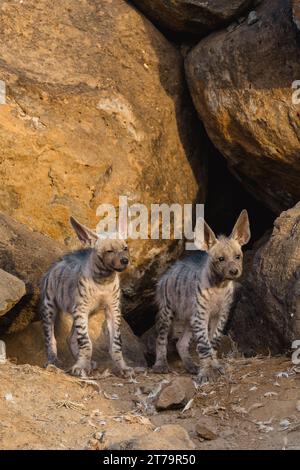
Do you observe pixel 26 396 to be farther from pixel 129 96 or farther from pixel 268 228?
pixel 268 228

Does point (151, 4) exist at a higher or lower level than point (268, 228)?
higher

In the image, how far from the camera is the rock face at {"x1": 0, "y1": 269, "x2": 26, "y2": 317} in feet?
28.7

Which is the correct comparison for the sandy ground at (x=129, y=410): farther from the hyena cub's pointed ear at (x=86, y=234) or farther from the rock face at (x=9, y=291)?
the hyena cub's pointed ear at (x=86, y=234)

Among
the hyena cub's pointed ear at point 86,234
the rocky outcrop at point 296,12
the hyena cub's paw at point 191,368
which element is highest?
the rocky outcrop at point 296,12

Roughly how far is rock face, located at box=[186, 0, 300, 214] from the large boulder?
1.71 ft

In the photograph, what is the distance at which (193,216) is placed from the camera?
38.2 ft

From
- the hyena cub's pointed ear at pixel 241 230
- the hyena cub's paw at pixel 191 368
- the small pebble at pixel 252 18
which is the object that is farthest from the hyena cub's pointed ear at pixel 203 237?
the small pebble at pixel 252 18

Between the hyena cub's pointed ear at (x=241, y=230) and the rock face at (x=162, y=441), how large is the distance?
2776mm

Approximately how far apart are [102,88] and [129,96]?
1.10 ft

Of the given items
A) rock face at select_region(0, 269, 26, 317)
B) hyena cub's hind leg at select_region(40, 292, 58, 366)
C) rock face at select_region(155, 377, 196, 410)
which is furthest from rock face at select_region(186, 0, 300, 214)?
rock face at select_region(155, 377, 196, 410)

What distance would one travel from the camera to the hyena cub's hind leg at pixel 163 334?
31.2 ft

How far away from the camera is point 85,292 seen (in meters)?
9.16

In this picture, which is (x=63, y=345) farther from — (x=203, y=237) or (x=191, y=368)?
(x=203, y=237)
